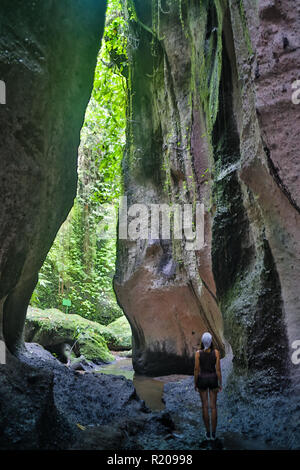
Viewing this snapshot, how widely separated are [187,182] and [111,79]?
567 centimetres

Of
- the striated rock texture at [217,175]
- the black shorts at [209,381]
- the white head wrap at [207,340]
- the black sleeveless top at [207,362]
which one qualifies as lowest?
the black shorts at [209,381]

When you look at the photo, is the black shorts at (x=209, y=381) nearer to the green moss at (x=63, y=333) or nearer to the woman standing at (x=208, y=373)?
the woman standing at (x=208, y=373)

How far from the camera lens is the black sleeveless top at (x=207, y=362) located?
13.3 feet

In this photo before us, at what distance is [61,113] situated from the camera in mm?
6055

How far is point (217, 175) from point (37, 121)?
3.31 m

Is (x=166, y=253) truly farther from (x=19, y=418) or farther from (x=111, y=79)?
(x=19, y=418)

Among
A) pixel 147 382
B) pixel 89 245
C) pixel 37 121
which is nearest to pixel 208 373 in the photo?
pixel 37 121

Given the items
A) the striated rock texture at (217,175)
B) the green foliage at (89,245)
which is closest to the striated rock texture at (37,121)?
the striated rock texture at (217,175)

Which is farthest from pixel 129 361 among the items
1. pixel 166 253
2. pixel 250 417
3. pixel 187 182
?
pixel 250 417

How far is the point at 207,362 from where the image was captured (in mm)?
4062

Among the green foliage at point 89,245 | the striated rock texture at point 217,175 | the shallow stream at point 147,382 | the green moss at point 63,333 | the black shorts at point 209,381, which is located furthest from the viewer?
the green foliage at point 89,245

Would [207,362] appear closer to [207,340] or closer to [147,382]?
[207,340]

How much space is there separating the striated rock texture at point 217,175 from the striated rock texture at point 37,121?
256cm

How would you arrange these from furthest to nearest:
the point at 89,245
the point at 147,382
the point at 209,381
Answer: the point at 89,245
the point at 147,382
the point at 209,381
